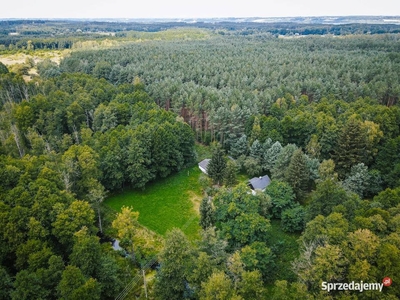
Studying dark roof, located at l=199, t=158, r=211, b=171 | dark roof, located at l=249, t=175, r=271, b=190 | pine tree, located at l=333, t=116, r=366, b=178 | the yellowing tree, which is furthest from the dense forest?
dark roof, located at l=249, t=175, r=271, b=190

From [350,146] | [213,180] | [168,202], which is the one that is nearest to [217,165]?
[213,180]

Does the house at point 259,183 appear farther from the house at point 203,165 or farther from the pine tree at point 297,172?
the house at point 203,165

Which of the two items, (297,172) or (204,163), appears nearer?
(297,172)

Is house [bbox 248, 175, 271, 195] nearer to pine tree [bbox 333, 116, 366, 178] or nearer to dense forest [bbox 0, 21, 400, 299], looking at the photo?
dense forest [bbox 0, 21, 400, 299]

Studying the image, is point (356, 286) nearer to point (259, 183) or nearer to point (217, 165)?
point (259, 183)

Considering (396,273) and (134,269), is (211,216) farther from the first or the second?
(396,273)

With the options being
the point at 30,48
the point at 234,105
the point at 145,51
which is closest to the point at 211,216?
the point at 234,105
